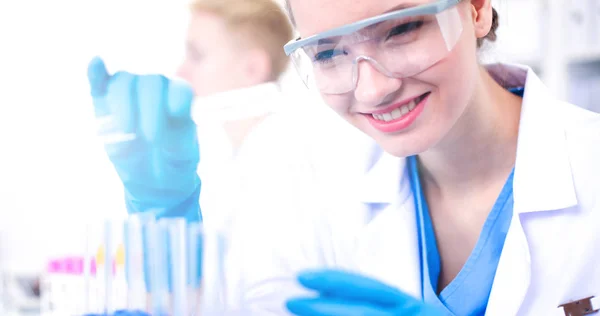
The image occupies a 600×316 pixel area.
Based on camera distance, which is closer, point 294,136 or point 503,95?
point 503,95

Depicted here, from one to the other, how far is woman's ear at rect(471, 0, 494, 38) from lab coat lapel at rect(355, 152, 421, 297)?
0.31 meters

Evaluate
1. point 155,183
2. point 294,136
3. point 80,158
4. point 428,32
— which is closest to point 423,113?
point 428,32

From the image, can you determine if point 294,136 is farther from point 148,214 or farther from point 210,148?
point 148,214

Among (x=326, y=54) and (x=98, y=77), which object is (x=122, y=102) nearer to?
(x=98, y=77)

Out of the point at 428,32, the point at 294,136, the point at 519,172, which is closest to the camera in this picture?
the point at 428,32

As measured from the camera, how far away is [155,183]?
107 centimetres

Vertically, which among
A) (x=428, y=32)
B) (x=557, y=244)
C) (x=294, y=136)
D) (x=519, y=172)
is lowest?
(x=557, y=244)

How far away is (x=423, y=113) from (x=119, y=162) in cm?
63

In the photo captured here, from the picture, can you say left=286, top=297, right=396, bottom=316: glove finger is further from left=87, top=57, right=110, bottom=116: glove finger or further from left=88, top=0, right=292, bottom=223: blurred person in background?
left=87, top=57, right=110, bottom=116: glove finger

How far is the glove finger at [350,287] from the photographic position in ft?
2.46

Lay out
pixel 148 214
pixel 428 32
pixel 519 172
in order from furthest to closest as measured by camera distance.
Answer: pixel 148 214, pixel 519 172, pixel 428 32

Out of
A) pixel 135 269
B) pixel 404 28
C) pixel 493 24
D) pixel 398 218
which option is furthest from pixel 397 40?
pixel 135 269

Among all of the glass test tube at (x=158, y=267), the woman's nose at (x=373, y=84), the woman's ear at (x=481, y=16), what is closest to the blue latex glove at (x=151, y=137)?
the glass test tube at (x=158, y=267)

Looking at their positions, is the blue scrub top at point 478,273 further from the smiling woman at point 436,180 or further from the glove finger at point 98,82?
the glove finger at point 98,82
